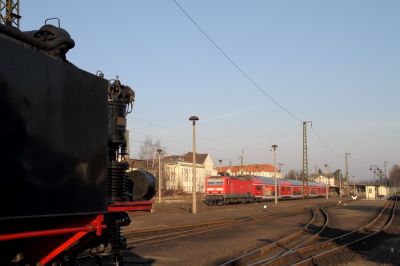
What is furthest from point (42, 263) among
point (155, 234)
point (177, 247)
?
point (155, 234)

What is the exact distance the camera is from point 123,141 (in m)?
6.95

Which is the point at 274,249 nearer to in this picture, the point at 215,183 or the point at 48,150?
the point at 48,150

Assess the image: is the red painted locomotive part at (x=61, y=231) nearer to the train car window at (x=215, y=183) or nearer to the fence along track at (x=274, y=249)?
the fence along track at (x=274, y=249)

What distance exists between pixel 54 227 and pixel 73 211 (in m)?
0.27

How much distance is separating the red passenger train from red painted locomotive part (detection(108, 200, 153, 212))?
144 ft

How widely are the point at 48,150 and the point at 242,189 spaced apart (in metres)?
52.0

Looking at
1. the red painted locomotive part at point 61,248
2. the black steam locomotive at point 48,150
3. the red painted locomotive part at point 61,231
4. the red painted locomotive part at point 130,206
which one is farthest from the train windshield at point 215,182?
the red painted locomotive part at point 61,248

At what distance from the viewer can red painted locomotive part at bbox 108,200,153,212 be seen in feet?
20.7

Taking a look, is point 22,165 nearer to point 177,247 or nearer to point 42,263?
point 42,263

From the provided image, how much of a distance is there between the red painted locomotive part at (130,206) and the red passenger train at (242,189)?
43809mm

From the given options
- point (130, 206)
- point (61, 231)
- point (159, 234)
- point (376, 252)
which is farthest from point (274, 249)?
point (61, 231)

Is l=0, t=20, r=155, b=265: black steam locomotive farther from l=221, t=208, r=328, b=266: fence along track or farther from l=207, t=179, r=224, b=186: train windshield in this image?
l=207, t=179, r=224, b=186: train windshield

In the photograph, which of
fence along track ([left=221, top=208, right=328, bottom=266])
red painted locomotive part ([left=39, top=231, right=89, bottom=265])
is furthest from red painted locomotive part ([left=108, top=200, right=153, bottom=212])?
fence along track ([left=221, top=208, right=328, bottom=266])

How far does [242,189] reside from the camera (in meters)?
55.7
